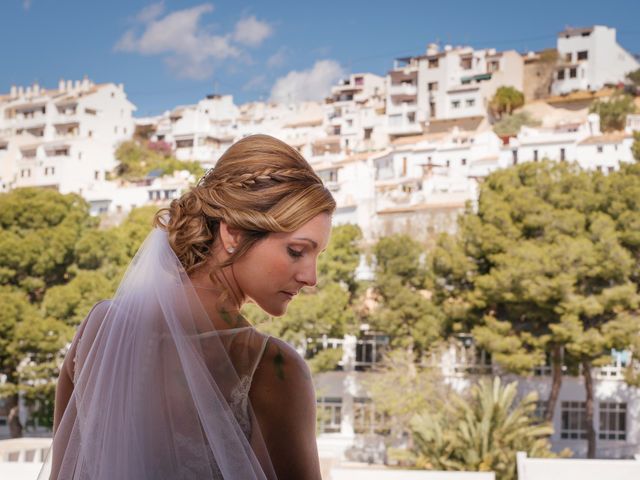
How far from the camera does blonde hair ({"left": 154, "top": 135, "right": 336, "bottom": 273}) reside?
91 cm

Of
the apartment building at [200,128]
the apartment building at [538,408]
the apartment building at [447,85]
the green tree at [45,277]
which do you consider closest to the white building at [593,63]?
the apartment building at [447,85]

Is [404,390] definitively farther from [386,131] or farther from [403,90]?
[403,90]

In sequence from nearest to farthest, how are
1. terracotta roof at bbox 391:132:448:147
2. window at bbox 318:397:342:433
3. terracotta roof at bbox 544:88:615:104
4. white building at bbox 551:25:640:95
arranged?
window at bbox 318:397:342:433
terracotta roof at bbox 391:132:448:147
terracotta roof at bbox 544:88:615:104
white building at bbox 551:25:640:95

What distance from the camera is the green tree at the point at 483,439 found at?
10.5 meters

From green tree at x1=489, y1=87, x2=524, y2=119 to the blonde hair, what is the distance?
36109mm

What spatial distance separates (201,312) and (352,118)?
36.7 metres

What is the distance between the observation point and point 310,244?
92 cm

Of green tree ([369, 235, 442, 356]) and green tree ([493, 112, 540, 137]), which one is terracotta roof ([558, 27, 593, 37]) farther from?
green tree ([369, 235, 442, 356])

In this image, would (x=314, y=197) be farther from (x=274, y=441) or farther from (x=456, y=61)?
(x=456, y=61)

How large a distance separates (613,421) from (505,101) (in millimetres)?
20350

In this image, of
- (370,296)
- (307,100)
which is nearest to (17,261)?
(370,296)

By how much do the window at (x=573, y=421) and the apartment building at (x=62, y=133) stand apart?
19.8m

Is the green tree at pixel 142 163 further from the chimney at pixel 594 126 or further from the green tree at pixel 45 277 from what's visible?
the green tree at pixel 45 277

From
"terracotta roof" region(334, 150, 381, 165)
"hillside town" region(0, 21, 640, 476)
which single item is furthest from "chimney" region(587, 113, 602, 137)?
"terracotta roof" region(334, 150, 381, 165)
